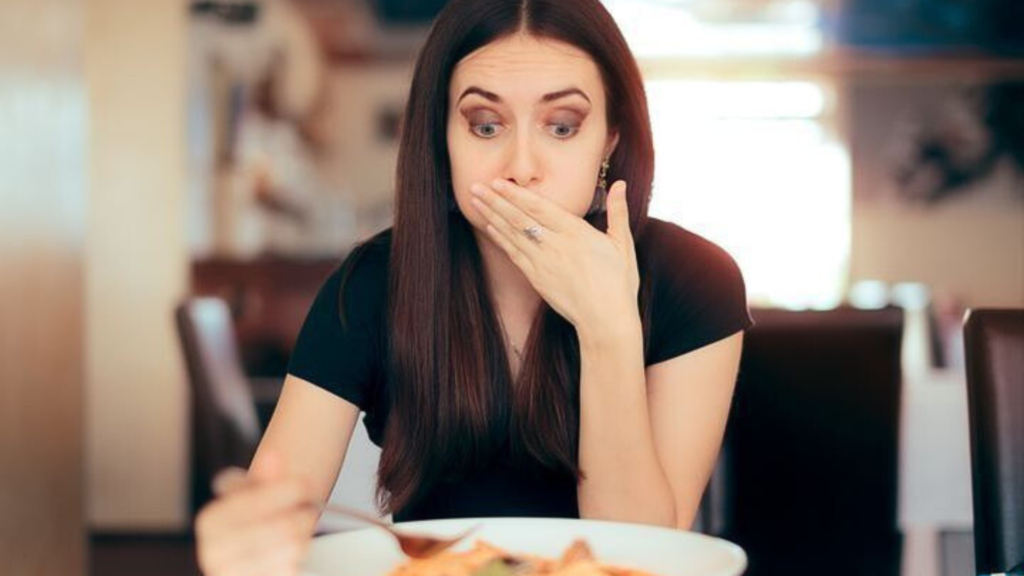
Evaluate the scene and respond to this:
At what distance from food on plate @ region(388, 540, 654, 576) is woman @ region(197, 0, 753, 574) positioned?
1.22 ft

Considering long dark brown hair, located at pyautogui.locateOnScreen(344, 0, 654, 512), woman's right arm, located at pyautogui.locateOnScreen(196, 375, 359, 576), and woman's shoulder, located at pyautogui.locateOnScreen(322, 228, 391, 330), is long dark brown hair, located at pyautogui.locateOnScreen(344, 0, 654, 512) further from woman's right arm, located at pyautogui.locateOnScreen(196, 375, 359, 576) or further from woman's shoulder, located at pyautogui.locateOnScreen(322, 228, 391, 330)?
woman's right arm, located at pyautogui.locateOnScreen(196, 375, 359, 576)

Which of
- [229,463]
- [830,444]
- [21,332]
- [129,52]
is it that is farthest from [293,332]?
[830,444]

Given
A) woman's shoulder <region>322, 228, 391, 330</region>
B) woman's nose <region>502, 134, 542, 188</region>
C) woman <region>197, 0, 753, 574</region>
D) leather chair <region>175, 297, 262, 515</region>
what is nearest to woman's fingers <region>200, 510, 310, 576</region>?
woman <region>197, 0, 753, 574</region>

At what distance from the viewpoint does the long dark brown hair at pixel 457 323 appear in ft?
4.40

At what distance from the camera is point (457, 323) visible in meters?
1.39

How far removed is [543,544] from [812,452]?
1296 millimetres

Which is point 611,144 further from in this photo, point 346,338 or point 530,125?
point 346,338

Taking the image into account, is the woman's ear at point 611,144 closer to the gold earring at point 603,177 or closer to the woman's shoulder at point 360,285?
the gold earring at point 603,177

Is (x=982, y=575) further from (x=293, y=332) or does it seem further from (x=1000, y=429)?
(x=293, y=332)

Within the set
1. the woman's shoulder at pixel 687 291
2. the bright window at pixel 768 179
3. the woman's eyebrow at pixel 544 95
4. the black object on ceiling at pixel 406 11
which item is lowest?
the woman's shoulder at pixel 687 291

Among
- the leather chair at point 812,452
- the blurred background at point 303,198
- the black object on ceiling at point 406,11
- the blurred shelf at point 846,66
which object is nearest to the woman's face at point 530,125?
the blurred background at point 303,198

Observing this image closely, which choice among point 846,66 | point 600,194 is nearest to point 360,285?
point 600,194

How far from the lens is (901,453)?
2098mm

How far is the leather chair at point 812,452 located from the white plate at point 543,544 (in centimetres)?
117
